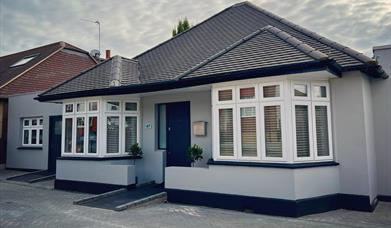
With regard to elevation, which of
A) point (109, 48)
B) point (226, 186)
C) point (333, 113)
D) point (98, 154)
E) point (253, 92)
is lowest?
point (226, 186)

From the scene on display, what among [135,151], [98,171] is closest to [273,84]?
[135,151]

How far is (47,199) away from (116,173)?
7.12ft

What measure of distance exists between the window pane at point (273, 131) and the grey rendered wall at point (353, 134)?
165cm

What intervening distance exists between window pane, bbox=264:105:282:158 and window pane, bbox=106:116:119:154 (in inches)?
220

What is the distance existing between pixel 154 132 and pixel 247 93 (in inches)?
171

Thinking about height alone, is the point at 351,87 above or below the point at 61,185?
above

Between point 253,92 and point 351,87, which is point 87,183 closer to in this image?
point 253,92

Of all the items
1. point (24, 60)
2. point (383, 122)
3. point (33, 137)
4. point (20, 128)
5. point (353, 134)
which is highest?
point (24, 60)

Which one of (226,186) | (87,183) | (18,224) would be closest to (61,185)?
(87,183)

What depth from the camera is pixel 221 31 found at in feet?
41.0

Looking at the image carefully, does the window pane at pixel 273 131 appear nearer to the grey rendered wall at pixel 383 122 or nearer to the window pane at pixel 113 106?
the grey rendered wall at pixel 383 122

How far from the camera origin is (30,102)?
1636cm

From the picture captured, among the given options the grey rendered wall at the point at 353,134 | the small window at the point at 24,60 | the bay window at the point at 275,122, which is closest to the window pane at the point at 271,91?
the bay window at the point at 275,122

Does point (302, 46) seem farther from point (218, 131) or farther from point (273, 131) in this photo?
point (218, 131)
